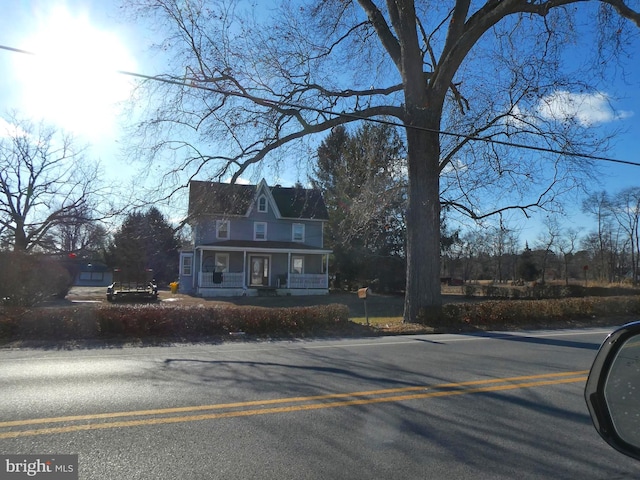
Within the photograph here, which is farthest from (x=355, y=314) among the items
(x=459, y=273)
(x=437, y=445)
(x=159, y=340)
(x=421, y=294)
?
(x=459, y=273)

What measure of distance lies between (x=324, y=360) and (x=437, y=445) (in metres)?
4.27

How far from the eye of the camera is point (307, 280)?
113 feet

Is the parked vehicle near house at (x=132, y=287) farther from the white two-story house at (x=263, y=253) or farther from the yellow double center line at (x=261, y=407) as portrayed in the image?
the yellow double center line at (x=261, y=407)

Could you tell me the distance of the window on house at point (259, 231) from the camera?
34469mm

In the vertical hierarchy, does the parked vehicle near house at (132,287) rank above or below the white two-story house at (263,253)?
below

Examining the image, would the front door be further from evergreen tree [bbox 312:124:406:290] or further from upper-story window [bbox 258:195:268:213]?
evergreen tree [bbox 312:124:406:290]

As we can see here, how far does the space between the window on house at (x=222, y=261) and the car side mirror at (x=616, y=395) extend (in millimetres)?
31835

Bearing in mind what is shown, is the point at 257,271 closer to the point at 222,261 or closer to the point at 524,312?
the point at 222,261

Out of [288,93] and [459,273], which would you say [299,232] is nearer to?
[288,93]

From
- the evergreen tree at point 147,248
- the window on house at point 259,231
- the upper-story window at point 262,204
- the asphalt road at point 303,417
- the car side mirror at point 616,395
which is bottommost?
the asphalt road at point 303,417

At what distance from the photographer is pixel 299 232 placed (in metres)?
35.7

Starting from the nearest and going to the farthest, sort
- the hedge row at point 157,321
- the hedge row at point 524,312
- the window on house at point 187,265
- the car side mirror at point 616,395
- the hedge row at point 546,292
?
the car side mirror at point 616,395, the hedge row at point 157,321, the hedge row at point 524,312, the window on house at point 187,265, the hedge row at point 546,292

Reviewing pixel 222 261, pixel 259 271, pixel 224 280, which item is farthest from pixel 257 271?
pixel 224 280

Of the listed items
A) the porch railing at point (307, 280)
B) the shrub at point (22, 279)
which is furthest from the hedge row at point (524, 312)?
the porch railing at point (307, 280)
